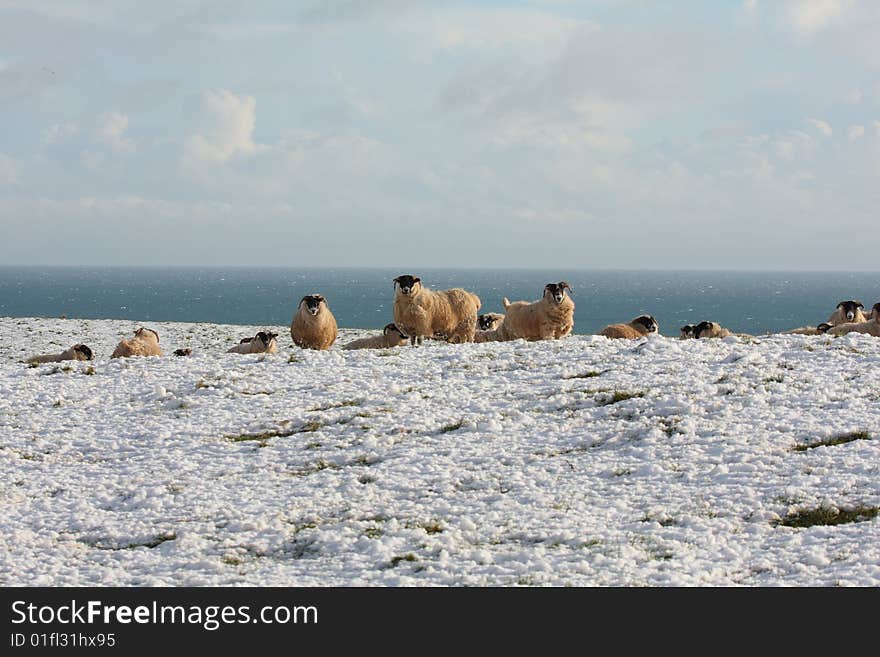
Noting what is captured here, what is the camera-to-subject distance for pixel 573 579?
7.94m

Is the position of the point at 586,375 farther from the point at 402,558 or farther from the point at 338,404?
the point at 402,558

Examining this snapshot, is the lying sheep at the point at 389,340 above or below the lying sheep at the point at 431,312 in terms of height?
below

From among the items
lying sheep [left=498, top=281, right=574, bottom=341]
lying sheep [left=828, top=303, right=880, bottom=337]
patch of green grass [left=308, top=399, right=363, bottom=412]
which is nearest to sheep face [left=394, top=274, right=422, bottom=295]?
lying sheep [left=498, top=281, right=574, bottom=341]

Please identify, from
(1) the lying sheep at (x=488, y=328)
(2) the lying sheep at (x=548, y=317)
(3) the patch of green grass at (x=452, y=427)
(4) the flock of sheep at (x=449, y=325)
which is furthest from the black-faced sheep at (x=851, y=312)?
(3) the patch of green grass at (x=452, y=427)

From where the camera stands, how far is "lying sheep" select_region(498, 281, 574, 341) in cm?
2228

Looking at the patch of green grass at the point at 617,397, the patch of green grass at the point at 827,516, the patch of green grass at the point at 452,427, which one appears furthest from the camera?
the patch of green grass at the point at 617,397

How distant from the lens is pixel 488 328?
27766 mm

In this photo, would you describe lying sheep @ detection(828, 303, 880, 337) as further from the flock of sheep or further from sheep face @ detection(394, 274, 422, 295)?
sheep face @ detection(394, 274, 422, 295)

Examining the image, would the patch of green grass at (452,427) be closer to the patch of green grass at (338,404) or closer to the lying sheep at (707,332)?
the patch of green grass at (338,404)

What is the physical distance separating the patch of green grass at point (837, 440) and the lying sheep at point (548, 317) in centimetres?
1080

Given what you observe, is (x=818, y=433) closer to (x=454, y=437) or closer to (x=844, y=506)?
(x=844, y=506)

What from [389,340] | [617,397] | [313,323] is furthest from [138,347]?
[617,397]

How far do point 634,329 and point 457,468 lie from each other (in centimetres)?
1324

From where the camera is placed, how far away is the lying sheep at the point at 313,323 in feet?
76.3
